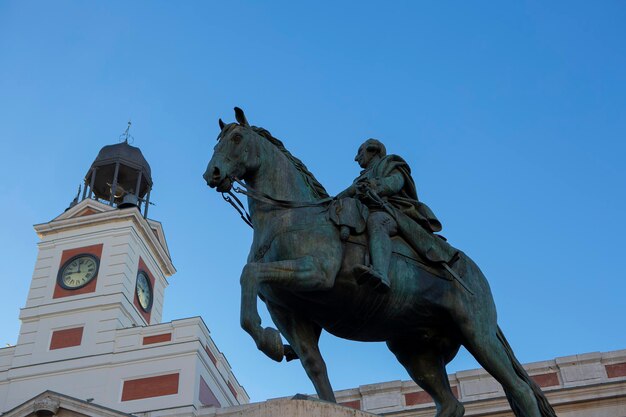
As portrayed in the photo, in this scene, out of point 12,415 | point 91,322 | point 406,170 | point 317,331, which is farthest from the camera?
point 91,322

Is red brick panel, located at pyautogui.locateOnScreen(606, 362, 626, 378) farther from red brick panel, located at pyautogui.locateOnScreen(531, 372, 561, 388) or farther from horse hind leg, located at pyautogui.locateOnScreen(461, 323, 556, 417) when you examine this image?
horse hind leg, located at pyautogui.locateOnScreen(461, 323, 556, 417)

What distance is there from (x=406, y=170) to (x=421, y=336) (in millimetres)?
1352

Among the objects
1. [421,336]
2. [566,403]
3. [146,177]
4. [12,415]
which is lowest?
[421,336]

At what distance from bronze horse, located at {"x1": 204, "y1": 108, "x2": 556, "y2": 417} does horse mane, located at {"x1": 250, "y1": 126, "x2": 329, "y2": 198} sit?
33 mm

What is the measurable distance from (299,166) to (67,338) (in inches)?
1106

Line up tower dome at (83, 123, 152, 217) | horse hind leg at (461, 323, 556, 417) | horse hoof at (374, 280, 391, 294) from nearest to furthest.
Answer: horse hoof at (374, 280, 391, 294) < horse hind leg at (461, 323, 556, 417) < tower dome at (83, 123, 152, 217)

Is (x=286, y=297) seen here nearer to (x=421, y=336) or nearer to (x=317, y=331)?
(x=317, y=331)

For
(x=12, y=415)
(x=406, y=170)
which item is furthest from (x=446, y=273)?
(x=12, y=415)

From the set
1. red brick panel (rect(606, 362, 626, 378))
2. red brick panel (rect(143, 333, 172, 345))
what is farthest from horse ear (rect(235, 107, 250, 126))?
red brick panel (rect(143, 333, 172, 345))

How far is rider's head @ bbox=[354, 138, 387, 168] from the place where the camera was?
7.24m

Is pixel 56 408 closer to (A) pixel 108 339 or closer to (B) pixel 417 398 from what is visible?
(A) pixel 108 339

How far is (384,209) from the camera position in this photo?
637 cm

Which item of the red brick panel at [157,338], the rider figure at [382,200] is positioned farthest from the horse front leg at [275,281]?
the red brick panel at [157,338]

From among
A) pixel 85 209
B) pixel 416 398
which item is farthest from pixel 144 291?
pixel 416 398
